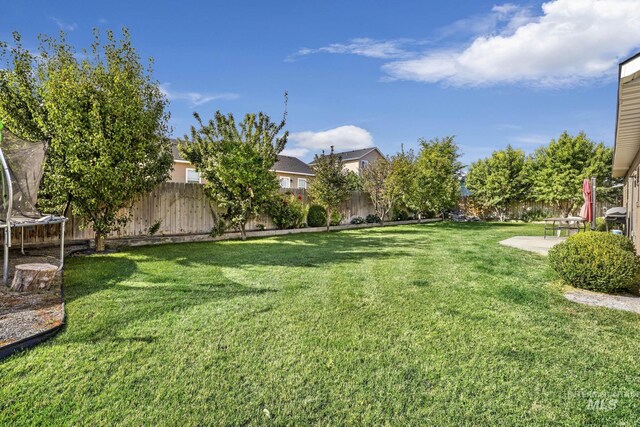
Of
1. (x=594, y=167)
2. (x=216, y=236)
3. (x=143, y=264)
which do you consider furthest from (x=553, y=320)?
(x=594, y=167)

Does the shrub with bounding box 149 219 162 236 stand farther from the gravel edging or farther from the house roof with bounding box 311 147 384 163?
the house roof with bounding box 311 147 384 163

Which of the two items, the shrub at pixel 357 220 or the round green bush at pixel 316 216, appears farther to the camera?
the shrub at pixel 357 220

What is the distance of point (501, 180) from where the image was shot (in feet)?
72.6

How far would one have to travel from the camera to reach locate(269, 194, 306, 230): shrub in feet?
42.3

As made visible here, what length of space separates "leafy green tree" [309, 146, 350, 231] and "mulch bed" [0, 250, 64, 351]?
33.9ft

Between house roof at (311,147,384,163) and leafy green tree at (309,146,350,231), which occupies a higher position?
house roof at (311,147,384,163)

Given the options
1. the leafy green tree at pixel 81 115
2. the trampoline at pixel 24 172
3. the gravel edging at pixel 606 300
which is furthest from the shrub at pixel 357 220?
the trampoline at pixel 24 172

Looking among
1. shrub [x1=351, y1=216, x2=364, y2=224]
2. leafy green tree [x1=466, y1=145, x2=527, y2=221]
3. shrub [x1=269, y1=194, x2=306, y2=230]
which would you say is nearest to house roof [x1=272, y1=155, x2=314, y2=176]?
shrub [x1=351, y1=216, x2=364, y2=224]

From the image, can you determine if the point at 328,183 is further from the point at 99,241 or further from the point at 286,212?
the point at 99,241

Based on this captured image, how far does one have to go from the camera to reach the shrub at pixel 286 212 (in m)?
12.9

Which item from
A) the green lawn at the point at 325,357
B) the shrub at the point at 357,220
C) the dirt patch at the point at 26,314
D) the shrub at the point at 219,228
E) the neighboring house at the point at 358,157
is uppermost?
the neighboring house at the point at 358,157

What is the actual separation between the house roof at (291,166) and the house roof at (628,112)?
58.5 ft

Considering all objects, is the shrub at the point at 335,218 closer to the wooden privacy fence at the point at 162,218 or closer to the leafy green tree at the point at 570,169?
the wooden privacy fence at the point at 162,218

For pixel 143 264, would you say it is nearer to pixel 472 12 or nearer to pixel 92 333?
pixel 92 333
